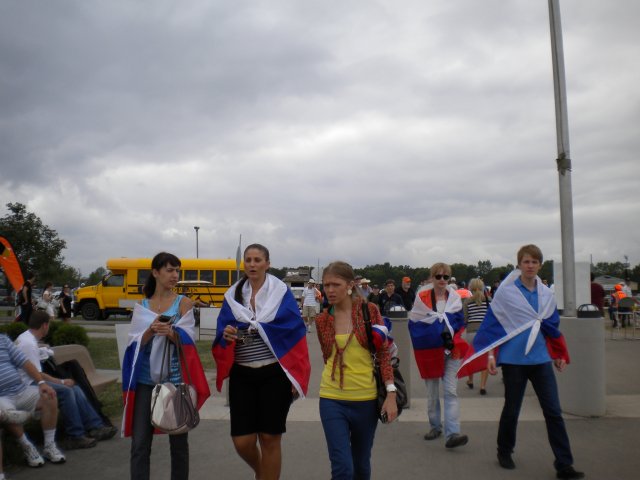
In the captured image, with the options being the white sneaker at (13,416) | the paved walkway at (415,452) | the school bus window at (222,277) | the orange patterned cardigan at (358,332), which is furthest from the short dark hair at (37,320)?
the school bus window at (222,277)

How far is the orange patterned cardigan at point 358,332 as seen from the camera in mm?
3945

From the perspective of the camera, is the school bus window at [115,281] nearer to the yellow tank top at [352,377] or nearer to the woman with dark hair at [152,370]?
the woman with dark hair at [152,370]

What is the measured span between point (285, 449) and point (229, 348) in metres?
2.25

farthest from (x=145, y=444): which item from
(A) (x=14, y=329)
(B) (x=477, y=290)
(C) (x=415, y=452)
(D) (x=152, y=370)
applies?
(A) (x=14, y=329)

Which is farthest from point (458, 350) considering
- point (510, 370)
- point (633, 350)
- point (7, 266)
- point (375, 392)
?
point (7, 266)

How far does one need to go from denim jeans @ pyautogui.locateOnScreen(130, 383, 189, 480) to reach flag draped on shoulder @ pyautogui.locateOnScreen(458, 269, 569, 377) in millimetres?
2792

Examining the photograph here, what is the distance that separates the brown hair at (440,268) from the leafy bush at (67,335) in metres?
6.69

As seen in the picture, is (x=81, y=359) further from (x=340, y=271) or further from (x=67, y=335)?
(x=340, y=271)

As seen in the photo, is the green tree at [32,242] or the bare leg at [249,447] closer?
the bare leg at [249,447]

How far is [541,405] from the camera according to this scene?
5.14 m

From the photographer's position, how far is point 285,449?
5941mm

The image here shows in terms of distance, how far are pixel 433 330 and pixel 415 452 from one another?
120 centimetres

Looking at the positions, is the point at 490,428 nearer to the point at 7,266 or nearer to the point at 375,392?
the point at 375,392

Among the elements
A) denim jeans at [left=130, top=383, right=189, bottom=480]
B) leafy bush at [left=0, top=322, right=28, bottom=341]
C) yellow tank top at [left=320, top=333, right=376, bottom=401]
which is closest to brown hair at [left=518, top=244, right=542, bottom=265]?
yellow tank top at [left=320, top=333, right=376, bottom=401]
